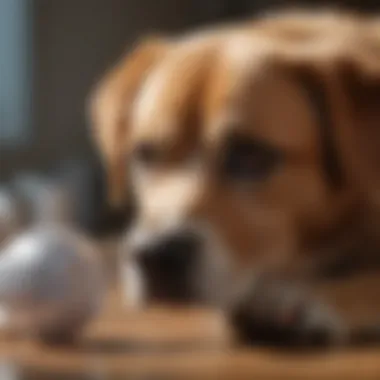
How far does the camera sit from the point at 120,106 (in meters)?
1.72

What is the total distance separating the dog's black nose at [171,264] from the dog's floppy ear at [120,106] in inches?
14.6

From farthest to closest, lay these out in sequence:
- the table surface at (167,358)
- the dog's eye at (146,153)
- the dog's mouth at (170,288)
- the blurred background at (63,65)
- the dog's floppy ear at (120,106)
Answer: the blurred background at (63,65)
the dog's floppy ear at (120,106)
the dog's eye at (146,153)
the dog's mouth at (170,288)
the table surface at (167,358)

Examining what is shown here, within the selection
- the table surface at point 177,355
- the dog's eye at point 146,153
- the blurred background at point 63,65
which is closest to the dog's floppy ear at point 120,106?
the dog's eye at point 146,153

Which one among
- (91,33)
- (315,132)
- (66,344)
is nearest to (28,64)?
(91,33)

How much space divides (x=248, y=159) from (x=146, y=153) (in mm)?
175

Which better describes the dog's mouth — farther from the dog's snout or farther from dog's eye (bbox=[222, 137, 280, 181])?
dog's eye (bbox=[222, 137, 280, 181])

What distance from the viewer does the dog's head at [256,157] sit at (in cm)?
143

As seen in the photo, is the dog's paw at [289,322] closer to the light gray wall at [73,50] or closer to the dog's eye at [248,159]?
the dog's eye at [248,159]

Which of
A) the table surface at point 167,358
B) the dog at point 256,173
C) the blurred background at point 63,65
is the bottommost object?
the table surface at point 167,358

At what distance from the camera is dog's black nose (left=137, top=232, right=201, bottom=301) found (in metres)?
1.37

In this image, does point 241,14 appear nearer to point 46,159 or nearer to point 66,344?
point 46,159

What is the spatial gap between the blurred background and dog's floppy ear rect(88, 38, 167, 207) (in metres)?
0.25

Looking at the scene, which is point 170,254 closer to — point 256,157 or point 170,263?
point 170,263

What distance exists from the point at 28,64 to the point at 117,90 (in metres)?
0.42
